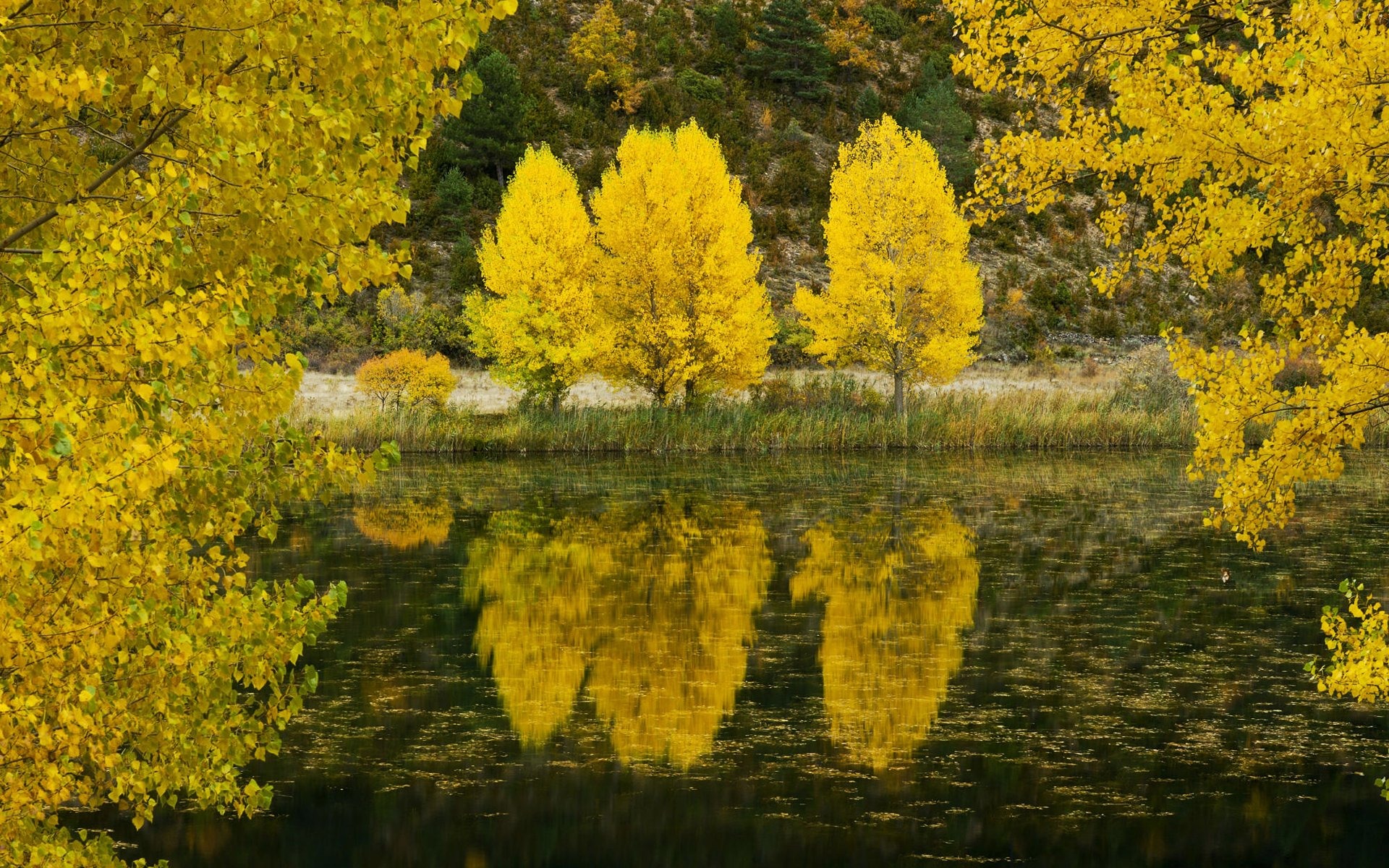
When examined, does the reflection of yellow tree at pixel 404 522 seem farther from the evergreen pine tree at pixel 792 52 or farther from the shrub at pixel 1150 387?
the evergreen pine tree at pixel 792 52

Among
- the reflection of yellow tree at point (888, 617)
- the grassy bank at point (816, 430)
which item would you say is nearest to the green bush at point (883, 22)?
the grassy bank at point (816, 430)

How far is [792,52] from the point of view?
69.7 m

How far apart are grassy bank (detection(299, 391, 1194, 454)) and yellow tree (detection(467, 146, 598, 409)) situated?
1404mm

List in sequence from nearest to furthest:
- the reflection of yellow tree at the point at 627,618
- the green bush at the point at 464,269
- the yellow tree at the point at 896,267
A: the reflection of yellow tree at the point at 627,618
the yellow tree at the point at 896,267
the green bush at the point at 464,269

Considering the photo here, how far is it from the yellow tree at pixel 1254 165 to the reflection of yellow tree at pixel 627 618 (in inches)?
212

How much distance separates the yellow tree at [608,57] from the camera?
216ft

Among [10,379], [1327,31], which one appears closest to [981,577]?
[1327,31]

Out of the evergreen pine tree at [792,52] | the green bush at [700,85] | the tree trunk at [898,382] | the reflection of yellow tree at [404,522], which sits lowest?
the reflection of yellow tree at [404,522]

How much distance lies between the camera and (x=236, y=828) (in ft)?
32.3

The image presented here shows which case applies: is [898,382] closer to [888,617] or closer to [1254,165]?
[888,617]

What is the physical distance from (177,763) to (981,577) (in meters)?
14.4

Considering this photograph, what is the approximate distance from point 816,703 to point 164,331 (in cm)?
929

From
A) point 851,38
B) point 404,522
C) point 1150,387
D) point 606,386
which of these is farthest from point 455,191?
point 404,522

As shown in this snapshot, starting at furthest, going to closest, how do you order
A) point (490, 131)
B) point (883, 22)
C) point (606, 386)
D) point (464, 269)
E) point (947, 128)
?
1. point (883, 22)
2. point (947, 128)
3. point (490, 131)
4. point (464, 269)
5. point (606, 386)
